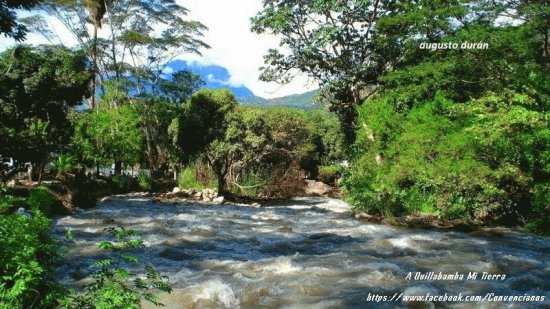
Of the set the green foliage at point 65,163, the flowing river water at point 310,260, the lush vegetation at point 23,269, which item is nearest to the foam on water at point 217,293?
the flowing river water at point 310,260

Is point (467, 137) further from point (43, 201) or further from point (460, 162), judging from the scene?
point (43, 201)

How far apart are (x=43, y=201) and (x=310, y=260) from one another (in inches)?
371

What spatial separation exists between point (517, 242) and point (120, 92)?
99.5 ft

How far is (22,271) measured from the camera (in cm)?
394

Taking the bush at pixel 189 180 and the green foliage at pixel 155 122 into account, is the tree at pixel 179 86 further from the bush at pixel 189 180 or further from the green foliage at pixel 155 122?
the bush at pixel 189 180

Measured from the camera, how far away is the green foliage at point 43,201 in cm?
1313

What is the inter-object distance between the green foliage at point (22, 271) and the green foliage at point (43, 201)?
8.97 m

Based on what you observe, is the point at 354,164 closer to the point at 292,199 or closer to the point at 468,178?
the point at 468,178

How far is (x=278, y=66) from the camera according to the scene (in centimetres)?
2136

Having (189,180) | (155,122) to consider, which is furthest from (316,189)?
(155,122)

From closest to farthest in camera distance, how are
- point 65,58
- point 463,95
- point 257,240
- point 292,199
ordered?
point 257,240 → point 463,95 → point 65,58 → point 292,199

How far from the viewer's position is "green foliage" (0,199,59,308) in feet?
12.8

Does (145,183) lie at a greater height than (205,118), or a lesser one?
lesser

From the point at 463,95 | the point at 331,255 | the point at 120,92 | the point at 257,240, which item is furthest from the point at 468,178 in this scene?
the point at 120,92
